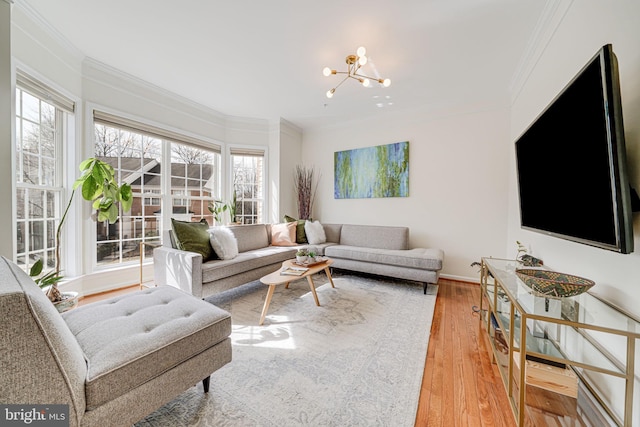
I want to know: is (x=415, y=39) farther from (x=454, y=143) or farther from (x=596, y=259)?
(x=596, y=259)

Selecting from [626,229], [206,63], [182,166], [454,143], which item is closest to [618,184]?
[626,229]

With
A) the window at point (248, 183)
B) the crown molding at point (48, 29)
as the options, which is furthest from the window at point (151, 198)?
the crown molding at point (48, 29)

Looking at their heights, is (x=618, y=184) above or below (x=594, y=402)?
above

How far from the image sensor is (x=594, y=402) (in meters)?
1.13

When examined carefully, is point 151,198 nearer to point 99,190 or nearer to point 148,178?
point 148,178

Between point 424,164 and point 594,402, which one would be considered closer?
point 594,402

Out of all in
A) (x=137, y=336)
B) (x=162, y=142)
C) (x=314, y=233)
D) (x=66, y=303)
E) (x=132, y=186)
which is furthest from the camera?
(x=314, y=233)

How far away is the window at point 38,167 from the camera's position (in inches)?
85.0

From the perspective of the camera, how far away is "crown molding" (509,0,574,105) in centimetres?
176

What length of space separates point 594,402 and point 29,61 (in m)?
4.58

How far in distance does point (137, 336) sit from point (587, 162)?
7.28 feet

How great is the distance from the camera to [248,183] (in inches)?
181

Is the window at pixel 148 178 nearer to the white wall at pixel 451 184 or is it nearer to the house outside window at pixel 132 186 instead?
the house outside window at pixel 132 186

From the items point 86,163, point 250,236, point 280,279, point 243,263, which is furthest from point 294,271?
point 86,163
